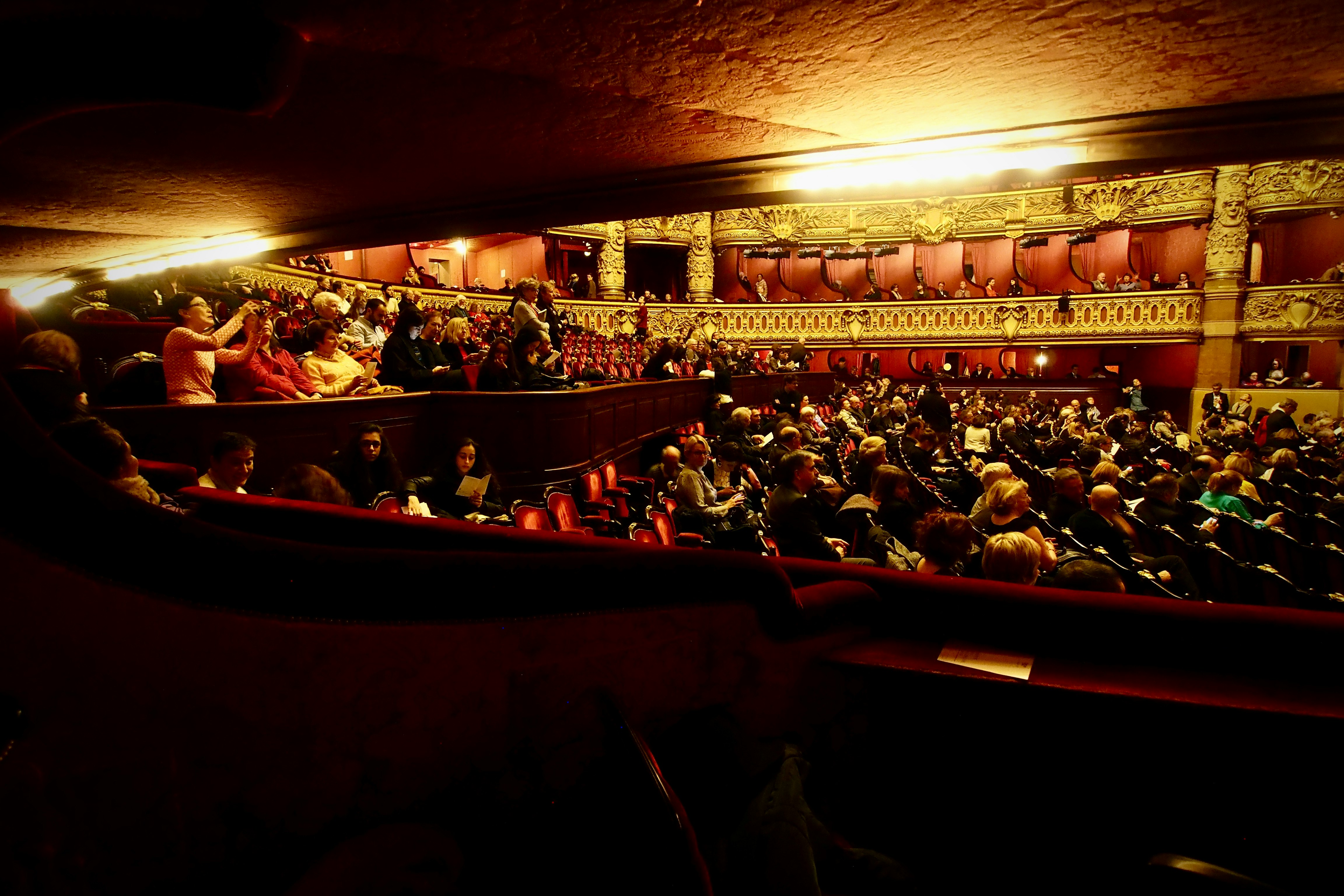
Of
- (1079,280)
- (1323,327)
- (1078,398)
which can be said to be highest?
(1079,280)

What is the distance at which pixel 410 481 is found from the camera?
4348mm

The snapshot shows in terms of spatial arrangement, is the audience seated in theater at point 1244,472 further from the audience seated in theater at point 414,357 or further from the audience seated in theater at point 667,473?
the audience seated in theater at point 414,357

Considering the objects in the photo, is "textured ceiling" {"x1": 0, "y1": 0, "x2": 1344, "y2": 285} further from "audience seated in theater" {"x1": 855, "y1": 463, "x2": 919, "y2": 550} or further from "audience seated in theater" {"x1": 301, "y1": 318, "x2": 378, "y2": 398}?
"audience seated in theater" {"x1": 855, "y1": 463, "x2": 919, "y2": 550}

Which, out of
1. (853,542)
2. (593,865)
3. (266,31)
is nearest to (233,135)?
(266,31)

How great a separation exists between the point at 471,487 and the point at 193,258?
2.28m

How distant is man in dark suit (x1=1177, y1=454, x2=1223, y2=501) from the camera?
584 cm

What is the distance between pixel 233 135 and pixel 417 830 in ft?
6.34

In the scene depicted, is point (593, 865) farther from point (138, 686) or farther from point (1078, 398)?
point (1078, 398)

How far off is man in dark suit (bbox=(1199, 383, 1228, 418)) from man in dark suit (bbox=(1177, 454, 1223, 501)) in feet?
37.1

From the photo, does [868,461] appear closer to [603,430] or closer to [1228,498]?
[603,430]

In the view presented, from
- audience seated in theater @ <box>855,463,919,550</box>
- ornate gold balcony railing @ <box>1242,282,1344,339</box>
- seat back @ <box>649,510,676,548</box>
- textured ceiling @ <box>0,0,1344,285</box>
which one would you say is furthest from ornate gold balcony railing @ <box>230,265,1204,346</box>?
textured ceiling @ <box>0,0,1344,285</box>

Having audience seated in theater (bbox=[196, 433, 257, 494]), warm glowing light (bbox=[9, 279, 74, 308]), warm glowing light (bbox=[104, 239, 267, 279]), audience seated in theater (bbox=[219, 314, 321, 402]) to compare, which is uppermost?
warm glowing light (bbox=[104, 239, 267, 279])

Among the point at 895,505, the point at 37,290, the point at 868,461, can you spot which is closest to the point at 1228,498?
the point at 868,461

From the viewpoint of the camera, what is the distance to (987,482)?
16.8 ft
